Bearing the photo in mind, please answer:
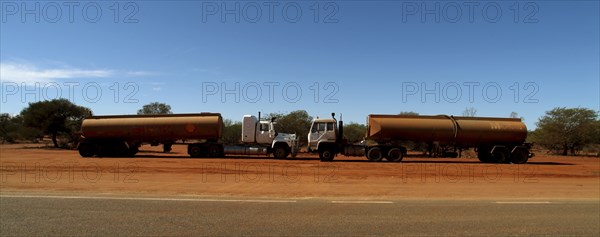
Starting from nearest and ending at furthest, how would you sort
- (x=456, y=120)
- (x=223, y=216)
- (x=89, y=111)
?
(x=223, y=216)
(x=456, y=120)
(x=89, y=111)

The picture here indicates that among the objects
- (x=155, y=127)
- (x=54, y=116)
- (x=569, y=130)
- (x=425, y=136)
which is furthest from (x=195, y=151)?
(x=569, y=130)


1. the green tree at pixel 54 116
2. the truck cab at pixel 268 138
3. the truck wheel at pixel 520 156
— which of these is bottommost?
the truck wheel at pixel 520 156

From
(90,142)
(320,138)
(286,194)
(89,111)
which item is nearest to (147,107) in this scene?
(89,111)

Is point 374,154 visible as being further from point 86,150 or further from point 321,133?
point 86,150

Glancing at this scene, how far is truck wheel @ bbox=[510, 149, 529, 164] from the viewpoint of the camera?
27.3m

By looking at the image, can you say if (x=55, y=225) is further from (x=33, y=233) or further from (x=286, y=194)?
(x=286, y=194)

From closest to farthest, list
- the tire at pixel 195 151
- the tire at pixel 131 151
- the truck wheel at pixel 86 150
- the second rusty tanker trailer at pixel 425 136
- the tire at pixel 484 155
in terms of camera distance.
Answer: the second rusty tanker trailer at pixel 425 136
the tire at pixel 484 155
the tire at pixel 195 151
the truck wheel at pixel 86 150
the tire at pixel 131 151

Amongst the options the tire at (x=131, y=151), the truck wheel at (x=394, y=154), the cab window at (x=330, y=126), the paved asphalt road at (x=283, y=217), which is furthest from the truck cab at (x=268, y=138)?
the paved asphalt road at (x=283, y=217)

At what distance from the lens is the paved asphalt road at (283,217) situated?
7070 mm

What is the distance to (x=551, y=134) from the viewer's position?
45125mm

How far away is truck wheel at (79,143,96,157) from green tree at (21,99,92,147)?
58.1 ft

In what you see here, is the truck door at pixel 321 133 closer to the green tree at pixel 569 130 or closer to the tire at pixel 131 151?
the tire at pixel 131 151

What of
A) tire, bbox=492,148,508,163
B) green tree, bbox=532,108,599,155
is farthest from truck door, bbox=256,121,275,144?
green tree, bbox=532,108,599,155

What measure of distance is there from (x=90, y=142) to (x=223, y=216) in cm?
2604
